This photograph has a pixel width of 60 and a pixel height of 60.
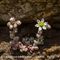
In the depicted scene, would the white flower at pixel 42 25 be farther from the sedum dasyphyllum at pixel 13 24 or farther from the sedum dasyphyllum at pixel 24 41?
the sedum dasyphyllum at pixel 13 24

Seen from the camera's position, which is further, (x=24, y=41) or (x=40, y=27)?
(x=24, y=41)

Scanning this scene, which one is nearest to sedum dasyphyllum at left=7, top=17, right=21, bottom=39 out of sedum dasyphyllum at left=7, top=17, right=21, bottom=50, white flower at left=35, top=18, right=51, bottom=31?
sedum dasyphyllum at left=7, top=17, right=21, bottom=50

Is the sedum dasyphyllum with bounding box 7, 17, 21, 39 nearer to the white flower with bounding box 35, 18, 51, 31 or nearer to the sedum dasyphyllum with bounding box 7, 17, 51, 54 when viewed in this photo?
the sedum dasyphyllum with bounding box 7, 17, 51, 54

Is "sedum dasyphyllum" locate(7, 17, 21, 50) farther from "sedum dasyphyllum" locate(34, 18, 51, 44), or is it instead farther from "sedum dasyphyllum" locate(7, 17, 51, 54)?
"sedum dasyphyllum" locate(34, 18, 51, 44)

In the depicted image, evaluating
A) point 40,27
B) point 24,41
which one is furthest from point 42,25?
point 24,41

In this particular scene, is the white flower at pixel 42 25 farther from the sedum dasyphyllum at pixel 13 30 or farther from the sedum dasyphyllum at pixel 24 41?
the sedum dasyphyllum at pixel 13 30

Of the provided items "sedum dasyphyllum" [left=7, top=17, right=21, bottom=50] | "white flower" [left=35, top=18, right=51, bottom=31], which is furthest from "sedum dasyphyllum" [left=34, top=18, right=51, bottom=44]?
"sedum dasyphyllum" [left=7, top=17, right=21, bottom=50]

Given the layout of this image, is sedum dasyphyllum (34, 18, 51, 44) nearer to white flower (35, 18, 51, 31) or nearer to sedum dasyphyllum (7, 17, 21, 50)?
white flower (35, 18, 51, 31)

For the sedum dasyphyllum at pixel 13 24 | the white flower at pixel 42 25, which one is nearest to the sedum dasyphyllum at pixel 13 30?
the sedum dasyphyllum at pixel 13 24

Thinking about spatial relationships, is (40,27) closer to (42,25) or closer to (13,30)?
(42,25)

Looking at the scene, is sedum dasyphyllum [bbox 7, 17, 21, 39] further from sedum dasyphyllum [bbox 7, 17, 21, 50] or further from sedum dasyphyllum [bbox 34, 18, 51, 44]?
sedum dasyphyllum [bbox 34, 18, 51, 44]

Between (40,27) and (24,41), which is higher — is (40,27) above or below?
above
